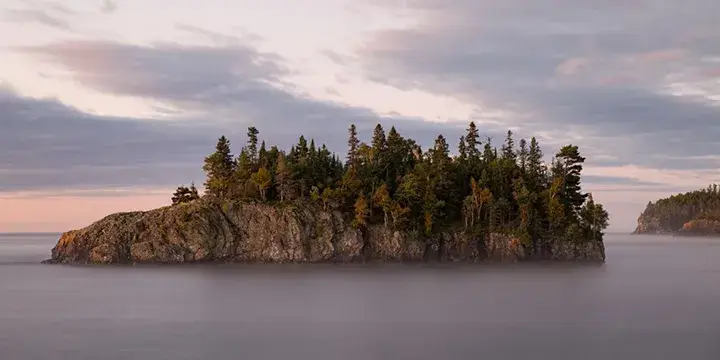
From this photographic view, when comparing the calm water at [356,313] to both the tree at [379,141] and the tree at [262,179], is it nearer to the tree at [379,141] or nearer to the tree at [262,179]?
the tree at [262,179]

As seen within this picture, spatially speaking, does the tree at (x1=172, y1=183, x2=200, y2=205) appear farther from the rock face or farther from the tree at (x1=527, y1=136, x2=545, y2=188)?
the tree at (x1=527, y1=136, x2=545, y2=188)

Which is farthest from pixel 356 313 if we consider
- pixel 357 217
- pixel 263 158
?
pixel 263 158

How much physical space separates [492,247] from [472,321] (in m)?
61.7

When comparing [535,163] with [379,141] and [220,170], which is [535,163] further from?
[220,170]

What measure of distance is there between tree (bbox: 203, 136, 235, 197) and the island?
23 centimetres

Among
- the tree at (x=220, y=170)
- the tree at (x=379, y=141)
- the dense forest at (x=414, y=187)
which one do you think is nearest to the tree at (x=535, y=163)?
the dense forest at (x=414, y=187)

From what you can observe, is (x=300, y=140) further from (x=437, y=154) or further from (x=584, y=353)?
(x=584, y=353)

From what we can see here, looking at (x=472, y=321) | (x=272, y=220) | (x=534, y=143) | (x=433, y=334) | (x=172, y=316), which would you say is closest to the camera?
(x=433, y=334)

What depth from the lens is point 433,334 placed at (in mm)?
52844

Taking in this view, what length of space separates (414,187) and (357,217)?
11404mm

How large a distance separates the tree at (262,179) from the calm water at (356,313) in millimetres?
17654

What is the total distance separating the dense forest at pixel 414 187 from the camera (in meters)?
116

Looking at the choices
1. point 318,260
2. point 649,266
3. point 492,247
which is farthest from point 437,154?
point 649,266

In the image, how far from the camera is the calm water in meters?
47.3
